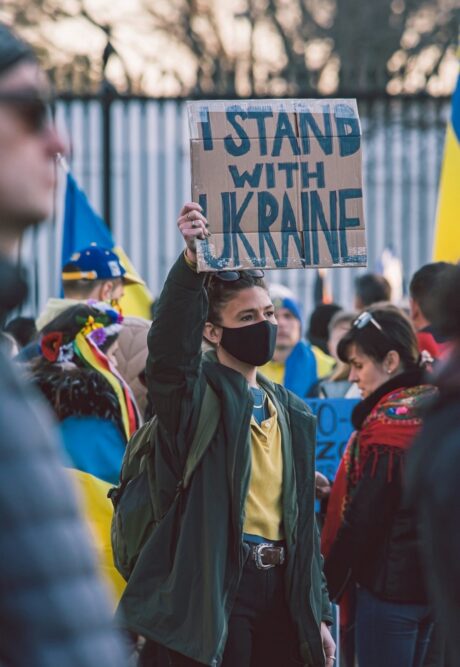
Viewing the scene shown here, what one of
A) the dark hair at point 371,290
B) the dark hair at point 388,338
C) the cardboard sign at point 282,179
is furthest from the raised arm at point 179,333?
the dark hair at point 371,290

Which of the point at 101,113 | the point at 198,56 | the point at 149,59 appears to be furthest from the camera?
the point at 198,56

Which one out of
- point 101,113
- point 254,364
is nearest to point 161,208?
point 101,113

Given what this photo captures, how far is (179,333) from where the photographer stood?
10.6 ft

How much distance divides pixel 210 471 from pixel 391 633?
3.65 ft

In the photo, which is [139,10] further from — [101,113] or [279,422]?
[279,422]

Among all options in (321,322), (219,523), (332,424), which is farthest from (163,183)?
(219,523)

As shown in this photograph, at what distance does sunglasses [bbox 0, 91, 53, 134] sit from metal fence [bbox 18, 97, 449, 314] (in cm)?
835

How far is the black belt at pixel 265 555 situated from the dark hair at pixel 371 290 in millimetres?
4253

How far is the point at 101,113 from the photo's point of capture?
10992 millimetres

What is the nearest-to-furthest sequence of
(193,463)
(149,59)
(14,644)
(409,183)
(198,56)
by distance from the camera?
(14,644) < (193,463) < (409,183) < (149,59) < (198,56)

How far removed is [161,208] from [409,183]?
2.68 metres

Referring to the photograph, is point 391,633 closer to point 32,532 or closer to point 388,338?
point 388,338

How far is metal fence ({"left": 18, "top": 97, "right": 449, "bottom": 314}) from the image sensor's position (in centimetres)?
1120

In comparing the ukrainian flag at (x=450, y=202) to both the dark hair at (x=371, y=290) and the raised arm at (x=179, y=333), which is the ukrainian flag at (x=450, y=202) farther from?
the raised arm at (x=179, y=333)
